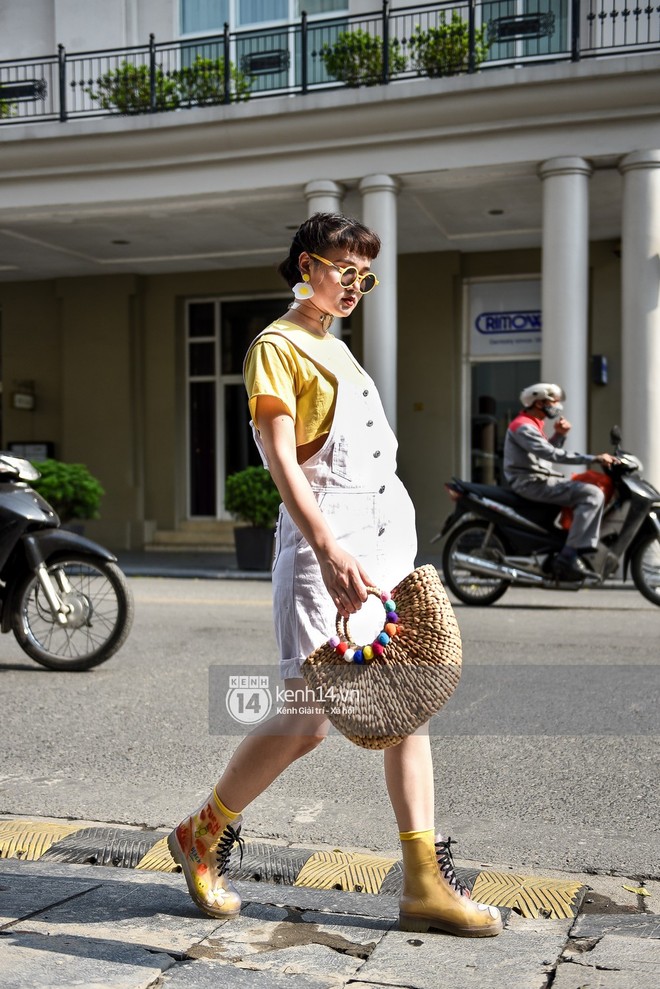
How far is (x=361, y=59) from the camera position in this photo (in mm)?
14156

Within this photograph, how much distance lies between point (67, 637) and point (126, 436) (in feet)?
41.8

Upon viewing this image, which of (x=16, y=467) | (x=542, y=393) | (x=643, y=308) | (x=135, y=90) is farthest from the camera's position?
(x=135, y=90)

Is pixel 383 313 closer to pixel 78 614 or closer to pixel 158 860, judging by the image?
pixel 78 614

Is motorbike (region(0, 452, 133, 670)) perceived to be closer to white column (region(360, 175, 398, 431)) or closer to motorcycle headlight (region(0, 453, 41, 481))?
motorcycle headlight (region(0, 453, 41, 481))

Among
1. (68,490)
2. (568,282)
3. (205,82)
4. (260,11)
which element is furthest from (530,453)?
(260,11)

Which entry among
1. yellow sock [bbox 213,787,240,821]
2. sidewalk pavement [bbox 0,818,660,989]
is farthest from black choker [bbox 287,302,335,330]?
sidewalk pavement [bbox 0,818,660,989]

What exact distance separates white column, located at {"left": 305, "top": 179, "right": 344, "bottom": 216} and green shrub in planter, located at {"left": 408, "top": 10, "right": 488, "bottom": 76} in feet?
5.74

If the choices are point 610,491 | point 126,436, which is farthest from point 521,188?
point 126,436

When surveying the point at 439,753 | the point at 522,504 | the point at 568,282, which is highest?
the point at 568,282

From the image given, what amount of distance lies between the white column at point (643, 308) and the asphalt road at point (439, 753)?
5.16 metres

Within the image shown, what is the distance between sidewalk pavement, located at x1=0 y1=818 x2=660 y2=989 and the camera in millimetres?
2551

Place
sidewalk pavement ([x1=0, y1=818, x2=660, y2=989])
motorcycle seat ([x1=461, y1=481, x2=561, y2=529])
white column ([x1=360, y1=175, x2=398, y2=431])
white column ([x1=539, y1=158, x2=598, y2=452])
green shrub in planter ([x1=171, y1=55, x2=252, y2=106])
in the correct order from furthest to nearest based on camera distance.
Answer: green shrub in planter ([x1=171, y1=55, x2=252, y2=106])
white column ([x1=360, y1=175, x2=398, y2=431])
white column ([x1=539, y1=158, x2=598, y2=452])
motorcycle seat ([x1=461, y1=481, x2=561, y2=529])
sidewalk pavement ([x1=0, y1=818, x2=660, y2=989])

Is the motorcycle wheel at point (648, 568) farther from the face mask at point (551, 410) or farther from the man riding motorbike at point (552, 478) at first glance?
the face mask at point (551, 410)

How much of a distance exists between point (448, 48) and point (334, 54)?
1.50 meters
